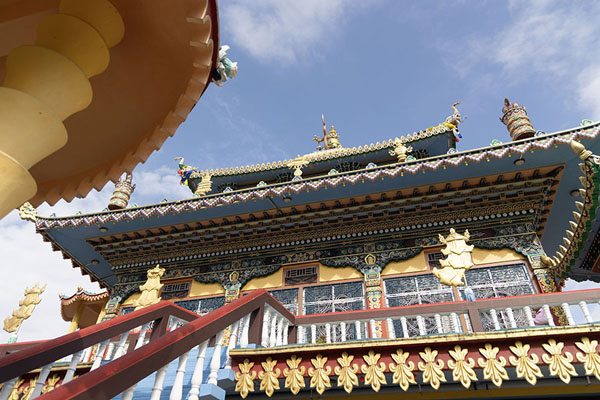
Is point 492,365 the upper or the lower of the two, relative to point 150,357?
upper

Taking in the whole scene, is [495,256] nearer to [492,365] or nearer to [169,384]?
[492,365]

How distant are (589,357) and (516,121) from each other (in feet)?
25.8

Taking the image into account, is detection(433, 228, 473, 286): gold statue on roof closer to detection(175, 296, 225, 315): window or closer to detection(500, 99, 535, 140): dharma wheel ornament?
detection(500, 99, 535, 140): dharma wheel ornament

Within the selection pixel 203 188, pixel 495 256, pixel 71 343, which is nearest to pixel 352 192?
pixel 495 256

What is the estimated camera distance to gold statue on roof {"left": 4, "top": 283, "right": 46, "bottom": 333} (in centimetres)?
895

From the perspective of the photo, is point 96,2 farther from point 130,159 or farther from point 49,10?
point 130,159

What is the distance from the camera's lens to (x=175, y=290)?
1105 cm

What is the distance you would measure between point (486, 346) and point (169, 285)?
897 centimetres

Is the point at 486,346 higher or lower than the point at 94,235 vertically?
lower

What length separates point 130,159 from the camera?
333 cm

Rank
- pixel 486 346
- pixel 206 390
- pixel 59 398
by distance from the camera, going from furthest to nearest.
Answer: pixel 486 346 → pixel 206 390 → pixel 59 398

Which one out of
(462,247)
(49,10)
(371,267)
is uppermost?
(371,267)

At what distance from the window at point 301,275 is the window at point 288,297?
0.80ft

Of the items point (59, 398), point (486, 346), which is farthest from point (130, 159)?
point (486, 346)
